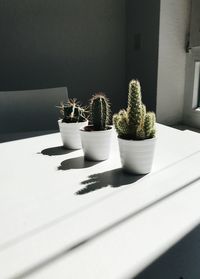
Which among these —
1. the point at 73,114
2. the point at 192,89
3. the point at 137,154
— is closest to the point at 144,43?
the point at 192,89

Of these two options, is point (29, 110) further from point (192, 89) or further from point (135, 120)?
point (192, 89)

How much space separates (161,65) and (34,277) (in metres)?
2.14

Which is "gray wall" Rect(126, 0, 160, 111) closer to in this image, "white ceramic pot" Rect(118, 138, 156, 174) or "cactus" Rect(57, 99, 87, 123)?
"cactus" Rect(57, 99, 87, 123)

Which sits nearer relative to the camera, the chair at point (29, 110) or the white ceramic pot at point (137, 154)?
the white ceramic pot at point (137, 154)

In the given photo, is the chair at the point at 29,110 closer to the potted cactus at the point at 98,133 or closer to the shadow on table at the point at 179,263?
the potted cactus at the point at 98,133

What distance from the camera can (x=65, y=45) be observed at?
2.42 m

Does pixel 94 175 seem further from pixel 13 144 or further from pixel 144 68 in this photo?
pixel 144 68

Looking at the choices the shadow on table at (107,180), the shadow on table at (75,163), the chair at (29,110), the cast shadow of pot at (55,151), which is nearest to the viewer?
the shadow on table at (107,180)

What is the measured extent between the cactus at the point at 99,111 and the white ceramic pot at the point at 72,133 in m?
0.10

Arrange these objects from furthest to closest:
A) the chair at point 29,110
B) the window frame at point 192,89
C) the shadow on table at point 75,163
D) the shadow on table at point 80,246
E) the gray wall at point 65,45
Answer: the window frame at point 192,89
the gray wall at point 65,45
the chair at point 29,110
the shadow on table at point 75,163
the shadow on table at point 80,246

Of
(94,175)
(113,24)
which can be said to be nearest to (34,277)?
(94,175)

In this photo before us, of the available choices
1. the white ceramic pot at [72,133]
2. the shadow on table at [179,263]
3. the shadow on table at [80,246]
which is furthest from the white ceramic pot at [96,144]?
the shadow on table at [179,263]

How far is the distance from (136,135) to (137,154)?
54mm

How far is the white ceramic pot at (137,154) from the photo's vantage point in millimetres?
816
